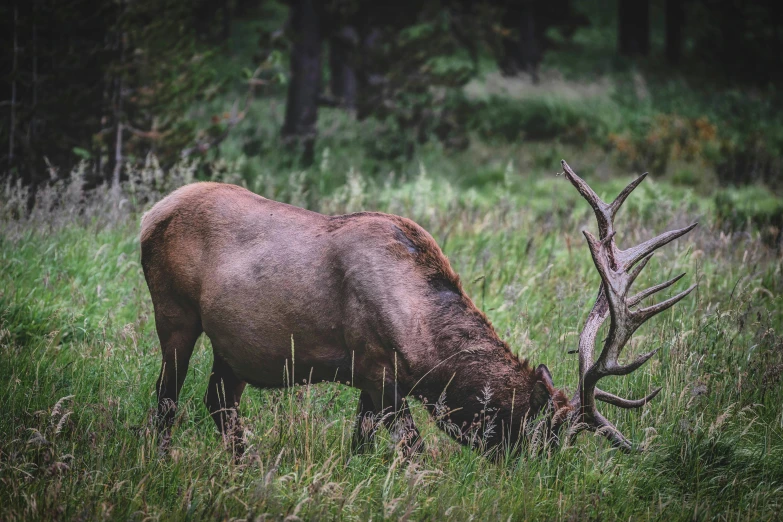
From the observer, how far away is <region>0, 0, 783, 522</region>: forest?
142 inches

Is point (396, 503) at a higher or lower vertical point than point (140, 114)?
lower

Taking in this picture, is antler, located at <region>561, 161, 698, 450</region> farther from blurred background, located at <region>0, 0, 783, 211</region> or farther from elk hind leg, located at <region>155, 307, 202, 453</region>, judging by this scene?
blurred background, located at <region>0, 0, 783, 211</region>

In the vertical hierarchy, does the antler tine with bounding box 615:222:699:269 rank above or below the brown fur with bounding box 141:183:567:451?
above

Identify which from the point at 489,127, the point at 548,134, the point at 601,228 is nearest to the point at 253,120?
the point at 489,127

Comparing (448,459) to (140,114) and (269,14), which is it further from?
(269,14)

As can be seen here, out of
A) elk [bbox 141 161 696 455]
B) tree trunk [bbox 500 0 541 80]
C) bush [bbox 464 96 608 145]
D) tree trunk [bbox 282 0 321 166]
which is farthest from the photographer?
tree trunk [bbox 500 0 541 80]

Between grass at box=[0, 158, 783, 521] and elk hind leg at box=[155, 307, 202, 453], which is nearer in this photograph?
grass at box=[0, 158, 783, 521]

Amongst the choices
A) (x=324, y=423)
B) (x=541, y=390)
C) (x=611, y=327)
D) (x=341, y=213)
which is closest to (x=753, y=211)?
(x=341, y=213)

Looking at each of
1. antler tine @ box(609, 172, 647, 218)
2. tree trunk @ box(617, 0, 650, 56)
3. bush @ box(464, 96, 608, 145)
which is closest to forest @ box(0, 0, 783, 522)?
bush @ box(464, 96, 608, 145)

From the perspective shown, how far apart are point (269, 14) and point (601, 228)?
100 ft

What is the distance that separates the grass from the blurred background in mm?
1905

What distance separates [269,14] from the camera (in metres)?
32.2

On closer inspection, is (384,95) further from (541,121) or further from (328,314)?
(541,121)

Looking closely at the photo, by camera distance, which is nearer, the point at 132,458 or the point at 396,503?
the point at 396,503
